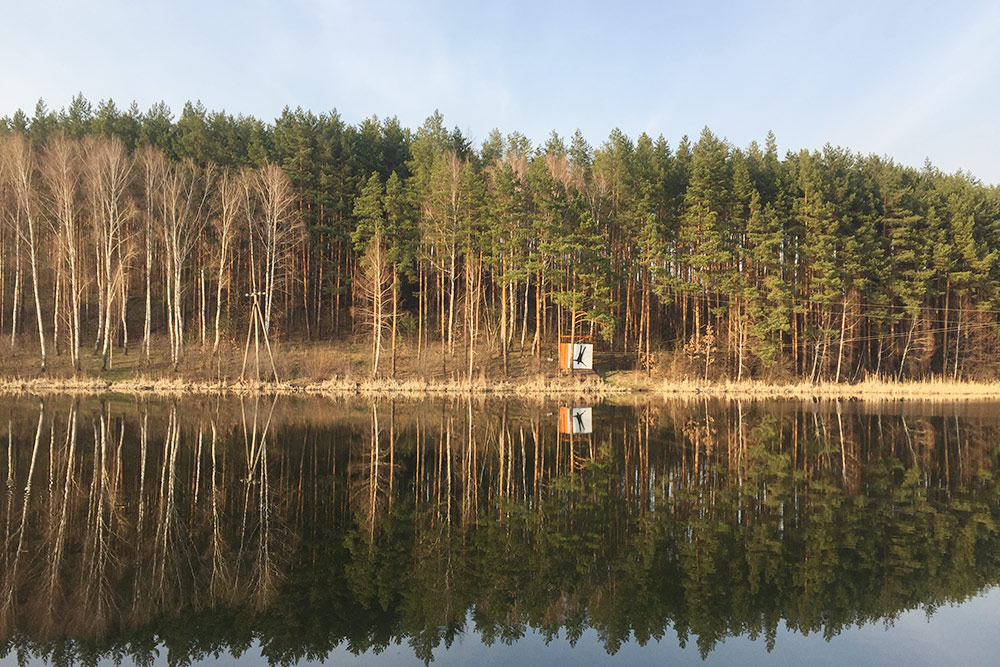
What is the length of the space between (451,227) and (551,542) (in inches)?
1270

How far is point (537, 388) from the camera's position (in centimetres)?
3541

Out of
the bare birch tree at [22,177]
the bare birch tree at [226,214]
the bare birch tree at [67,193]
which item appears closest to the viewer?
the bare birch tree at [67,193]

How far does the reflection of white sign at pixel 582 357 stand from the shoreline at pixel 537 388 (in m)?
1.31

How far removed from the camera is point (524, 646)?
19.4 feet

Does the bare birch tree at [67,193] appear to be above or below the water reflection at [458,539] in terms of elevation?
above

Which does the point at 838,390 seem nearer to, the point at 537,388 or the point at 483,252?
the point at 537,388

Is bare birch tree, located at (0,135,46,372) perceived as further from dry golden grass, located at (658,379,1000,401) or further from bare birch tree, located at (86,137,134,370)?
dry golden grass, located at (658,379,1000,401)

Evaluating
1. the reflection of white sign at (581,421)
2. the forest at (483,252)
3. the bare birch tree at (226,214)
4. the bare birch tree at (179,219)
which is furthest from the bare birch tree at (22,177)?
the reflection of white sign at (581,421)

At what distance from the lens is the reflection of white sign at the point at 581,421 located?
1966 cm

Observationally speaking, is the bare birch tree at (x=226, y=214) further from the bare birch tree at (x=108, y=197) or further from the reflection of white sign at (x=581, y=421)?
the reflection of white sign at (x=581, y=421)

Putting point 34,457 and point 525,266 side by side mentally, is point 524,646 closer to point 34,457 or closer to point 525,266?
point 34,457

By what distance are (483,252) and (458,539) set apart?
34.6 m

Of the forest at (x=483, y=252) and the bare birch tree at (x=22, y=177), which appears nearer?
the bare birch tree at (x=22, y=177)

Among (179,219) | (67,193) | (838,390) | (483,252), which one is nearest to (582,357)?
(483,252)
